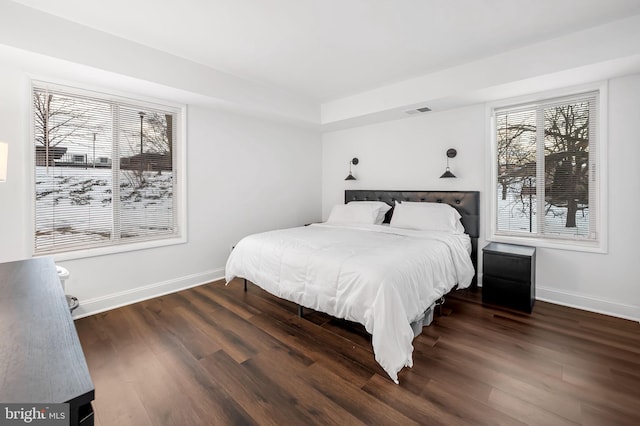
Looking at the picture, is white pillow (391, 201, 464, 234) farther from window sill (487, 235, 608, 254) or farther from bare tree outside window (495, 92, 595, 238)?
bare tree outside window (495, 92, 595, 238)

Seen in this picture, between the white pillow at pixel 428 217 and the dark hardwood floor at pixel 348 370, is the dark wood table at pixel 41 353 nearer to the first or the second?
the dark hardwood floor at pixel 348 370

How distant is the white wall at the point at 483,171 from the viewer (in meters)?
2.80

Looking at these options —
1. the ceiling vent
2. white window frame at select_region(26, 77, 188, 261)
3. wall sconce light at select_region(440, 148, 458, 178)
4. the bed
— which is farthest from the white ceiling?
the bed

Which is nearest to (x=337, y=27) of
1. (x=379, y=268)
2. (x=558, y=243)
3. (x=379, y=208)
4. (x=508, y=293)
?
(x=379, y=268)

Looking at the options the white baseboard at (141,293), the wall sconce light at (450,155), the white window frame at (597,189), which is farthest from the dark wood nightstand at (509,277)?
the white baseboard at (141,293)

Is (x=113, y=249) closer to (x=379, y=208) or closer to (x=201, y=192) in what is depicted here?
(x=201, y=192)

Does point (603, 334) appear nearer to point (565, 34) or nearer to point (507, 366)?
point (507, 366)

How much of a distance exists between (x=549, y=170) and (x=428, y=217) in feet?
4.55

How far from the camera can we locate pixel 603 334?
250 centimetres

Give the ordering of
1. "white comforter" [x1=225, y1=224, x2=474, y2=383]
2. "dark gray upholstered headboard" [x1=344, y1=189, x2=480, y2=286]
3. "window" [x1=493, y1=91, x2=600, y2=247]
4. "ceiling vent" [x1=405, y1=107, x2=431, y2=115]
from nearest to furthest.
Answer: "white comforter" [x1=225, y1=224, x2=474, y2=383] → "window" [x1=493, y1=91, x2=600, y2=247] → "dark gray upholstered headboard" [x1=344, y1=189, x2=480, y2=286] → "ceiling vent" [x1=405, y1=107, x2=431, y2=115]

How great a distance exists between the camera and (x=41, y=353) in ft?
2.55

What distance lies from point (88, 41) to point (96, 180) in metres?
1.32

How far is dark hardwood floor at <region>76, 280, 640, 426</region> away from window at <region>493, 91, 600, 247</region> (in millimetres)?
915

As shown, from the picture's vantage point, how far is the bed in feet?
6.60
